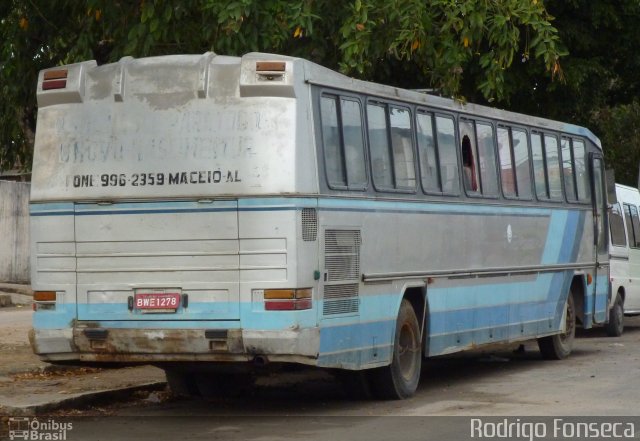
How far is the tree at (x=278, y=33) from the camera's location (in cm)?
1294

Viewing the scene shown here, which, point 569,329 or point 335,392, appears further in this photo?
point 569,329

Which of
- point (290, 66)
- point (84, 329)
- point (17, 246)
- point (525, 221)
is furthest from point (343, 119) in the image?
point (17, 246)

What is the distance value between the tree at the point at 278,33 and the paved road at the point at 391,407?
3170mm

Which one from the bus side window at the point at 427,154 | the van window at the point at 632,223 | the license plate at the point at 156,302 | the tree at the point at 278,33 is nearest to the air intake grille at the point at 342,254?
the license plate at the point at 156,302

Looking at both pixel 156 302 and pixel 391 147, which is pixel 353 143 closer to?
pixel 391 147

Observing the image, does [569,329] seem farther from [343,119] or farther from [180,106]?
[180,106]

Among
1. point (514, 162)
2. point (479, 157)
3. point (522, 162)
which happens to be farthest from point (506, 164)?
point (479, 157)

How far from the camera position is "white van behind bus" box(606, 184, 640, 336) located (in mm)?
21969

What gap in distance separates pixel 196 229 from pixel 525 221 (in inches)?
248

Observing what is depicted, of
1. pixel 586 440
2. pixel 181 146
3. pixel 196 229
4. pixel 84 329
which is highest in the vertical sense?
pixel 181 146

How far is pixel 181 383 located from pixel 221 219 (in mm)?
2796

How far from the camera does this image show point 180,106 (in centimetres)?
1130

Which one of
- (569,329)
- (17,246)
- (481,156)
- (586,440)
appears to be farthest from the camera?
(17,246)

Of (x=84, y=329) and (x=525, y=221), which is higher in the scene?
(x=525, y=221)
